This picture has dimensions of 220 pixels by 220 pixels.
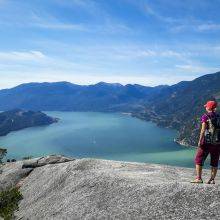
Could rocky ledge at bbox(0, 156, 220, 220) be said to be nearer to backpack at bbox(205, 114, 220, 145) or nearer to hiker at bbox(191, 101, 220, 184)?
hiker at bbox(191, 101, 220, 184)

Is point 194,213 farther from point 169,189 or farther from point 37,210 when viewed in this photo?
point 37,210

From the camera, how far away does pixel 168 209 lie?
2070 centimetres

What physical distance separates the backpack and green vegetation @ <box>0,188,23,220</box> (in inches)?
683

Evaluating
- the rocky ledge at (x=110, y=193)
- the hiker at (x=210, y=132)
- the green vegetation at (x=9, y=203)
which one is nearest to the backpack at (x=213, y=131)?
the hiker at (x=210, y=132)

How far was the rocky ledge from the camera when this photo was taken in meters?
20.4

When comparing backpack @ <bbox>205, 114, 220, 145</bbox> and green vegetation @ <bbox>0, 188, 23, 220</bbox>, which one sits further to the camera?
green vegetation @ <bbox>0, 188, 23, 220</bbox>

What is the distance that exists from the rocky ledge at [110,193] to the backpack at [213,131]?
2.45 meters

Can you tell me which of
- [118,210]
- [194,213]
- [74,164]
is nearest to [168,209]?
[194,213]

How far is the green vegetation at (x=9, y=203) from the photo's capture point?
101 feet

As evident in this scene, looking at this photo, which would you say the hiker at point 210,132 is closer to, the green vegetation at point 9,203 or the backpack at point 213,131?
the backpack at point 213,131

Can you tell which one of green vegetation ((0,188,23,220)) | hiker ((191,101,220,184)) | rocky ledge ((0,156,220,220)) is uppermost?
hiker ((191,101,220,184))

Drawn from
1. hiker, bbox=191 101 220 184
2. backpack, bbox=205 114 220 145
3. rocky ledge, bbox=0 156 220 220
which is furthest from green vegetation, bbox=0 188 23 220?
backpack, bbox=205 114 220 145

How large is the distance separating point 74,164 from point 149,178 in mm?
9900

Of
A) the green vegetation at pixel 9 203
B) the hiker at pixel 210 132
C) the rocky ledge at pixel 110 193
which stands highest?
the hiker at pixel 210 132
